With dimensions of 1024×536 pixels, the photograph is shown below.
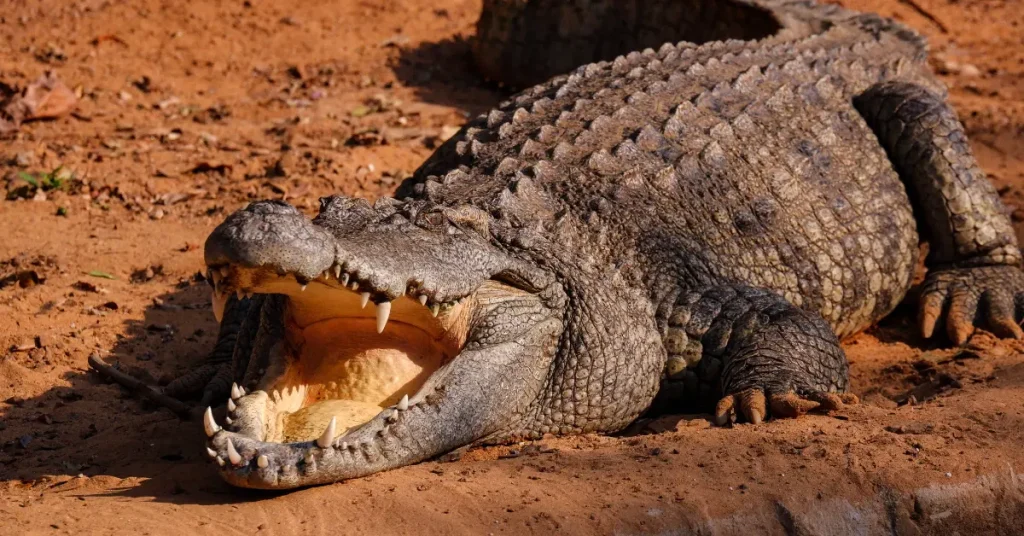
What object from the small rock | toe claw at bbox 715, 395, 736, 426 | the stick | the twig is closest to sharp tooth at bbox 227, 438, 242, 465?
the stick

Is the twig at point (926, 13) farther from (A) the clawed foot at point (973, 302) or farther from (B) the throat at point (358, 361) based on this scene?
(B) the throat at point (358, 361)

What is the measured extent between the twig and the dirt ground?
43 mm

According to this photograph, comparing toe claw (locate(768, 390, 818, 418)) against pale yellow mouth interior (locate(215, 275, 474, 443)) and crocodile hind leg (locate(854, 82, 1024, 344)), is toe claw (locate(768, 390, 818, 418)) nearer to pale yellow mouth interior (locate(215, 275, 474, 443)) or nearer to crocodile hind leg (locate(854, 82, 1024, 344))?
pale yellow mouth interior (locate(215, 275, 474, 443))

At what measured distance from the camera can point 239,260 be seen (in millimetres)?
3137

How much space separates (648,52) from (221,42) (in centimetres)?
498

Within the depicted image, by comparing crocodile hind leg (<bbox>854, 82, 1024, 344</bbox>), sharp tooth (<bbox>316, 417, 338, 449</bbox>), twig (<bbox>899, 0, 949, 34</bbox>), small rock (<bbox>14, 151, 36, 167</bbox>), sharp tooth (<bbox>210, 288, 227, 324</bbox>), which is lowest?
small rock (<bbox>14, 151, 36, 167</bbox>)

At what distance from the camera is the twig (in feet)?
36.7

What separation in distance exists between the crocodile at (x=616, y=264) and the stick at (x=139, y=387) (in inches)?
7.0

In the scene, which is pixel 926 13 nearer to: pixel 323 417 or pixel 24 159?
pixel 24 159

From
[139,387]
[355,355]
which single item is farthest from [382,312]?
[139,387]

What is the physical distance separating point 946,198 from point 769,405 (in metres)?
2.29

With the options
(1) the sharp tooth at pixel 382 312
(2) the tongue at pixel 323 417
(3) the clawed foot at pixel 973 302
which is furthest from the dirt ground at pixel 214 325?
(1) the sharp tooth at pixel 382 312

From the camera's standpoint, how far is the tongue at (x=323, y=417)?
12.3ft

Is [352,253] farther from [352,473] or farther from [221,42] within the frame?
[221,42]
